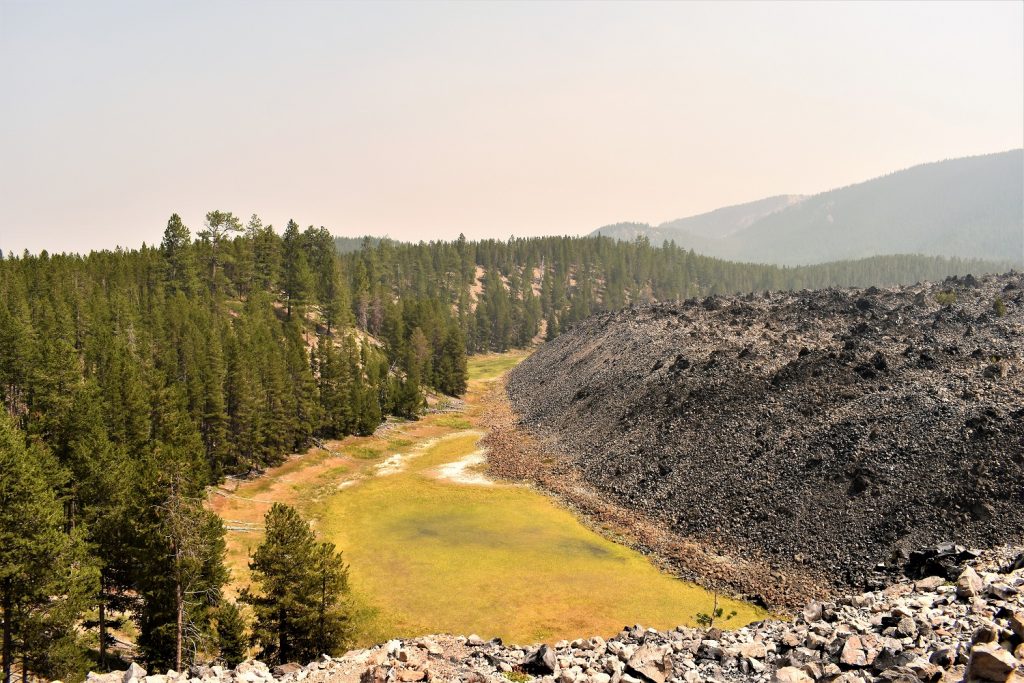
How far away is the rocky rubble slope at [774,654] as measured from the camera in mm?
17719

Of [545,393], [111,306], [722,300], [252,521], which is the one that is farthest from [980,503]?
[111,306]

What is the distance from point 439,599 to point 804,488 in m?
28.9

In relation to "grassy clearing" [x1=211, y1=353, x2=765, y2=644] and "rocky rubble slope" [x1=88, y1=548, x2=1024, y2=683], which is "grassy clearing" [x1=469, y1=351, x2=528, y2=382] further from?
"rocky rubble slope" [x1=88, y1=548, x2=1024, y2=683]

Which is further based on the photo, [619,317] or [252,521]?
[619,317]

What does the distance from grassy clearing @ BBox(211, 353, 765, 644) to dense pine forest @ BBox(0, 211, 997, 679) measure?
290 inches

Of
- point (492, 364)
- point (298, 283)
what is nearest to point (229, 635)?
point (298, 283)

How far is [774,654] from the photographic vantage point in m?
21.9

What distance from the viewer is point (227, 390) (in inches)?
2675

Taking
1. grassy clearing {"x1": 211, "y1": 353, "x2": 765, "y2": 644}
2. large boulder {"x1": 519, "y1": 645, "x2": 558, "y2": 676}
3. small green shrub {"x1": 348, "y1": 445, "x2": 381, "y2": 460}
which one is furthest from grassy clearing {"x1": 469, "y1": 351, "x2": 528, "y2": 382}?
large boulder {"x1": 519, "y1": 645, "x2": 558, "y2": 676}

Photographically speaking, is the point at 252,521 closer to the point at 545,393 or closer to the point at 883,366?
the point at 545,393

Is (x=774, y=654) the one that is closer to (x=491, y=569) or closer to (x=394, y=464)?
(x=491, y=569)

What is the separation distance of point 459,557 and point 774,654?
2883 cm

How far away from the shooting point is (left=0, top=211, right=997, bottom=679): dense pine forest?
2652 centimetres

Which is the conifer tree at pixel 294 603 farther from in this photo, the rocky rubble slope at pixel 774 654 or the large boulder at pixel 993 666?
the large boulder at pixel 993 666
